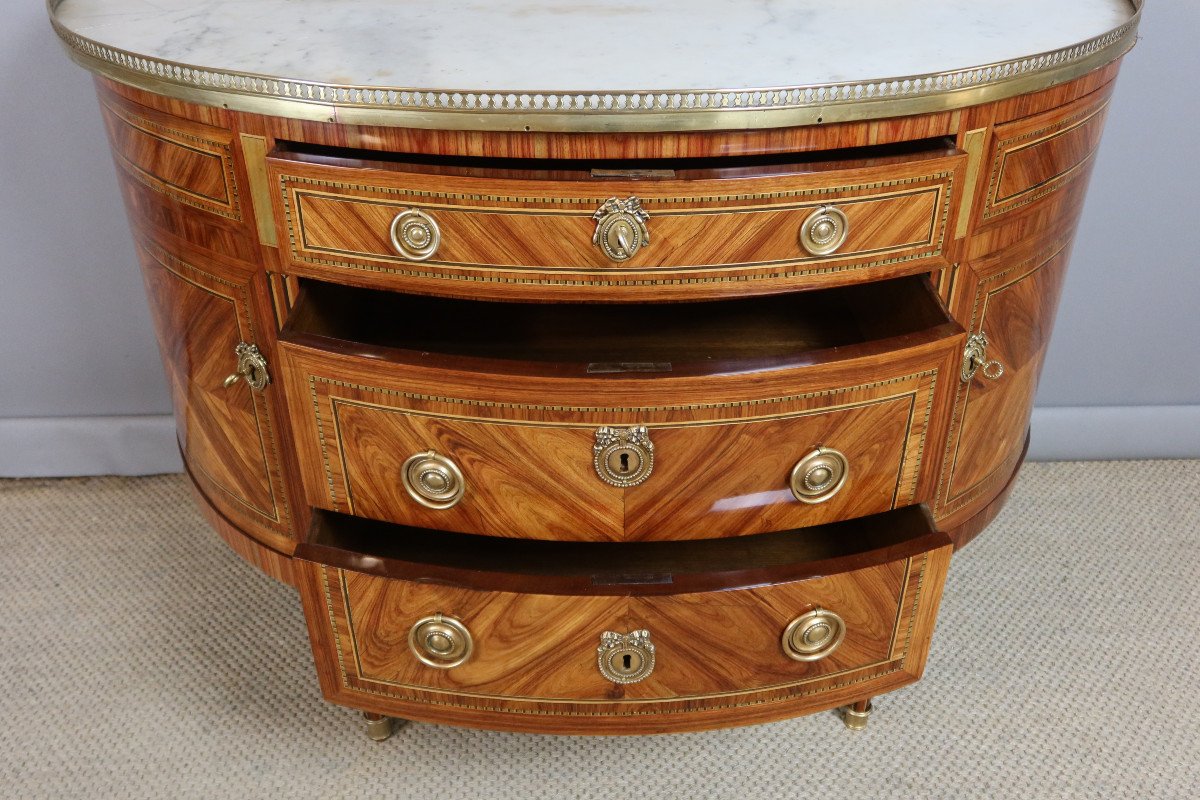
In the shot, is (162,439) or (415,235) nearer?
(415,235)

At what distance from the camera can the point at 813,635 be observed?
2.42ft

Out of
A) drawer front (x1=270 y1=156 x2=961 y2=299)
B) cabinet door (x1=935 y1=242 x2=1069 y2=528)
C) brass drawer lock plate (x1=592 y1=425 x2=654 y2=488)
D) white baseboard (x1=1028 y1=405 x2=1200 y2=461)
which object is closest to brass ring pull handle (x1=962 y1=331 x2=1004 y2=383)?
cabinet door (x1=935 y1=242 x2=1069 y2=528)

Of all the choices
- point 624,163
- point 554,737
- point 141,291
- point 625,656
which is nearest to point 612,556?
point 625,656

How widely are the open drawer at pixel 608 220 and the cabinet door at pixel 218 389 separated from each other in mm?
90

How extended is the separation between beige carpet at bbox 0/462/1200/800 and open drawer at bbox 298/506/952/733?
0.40 feet

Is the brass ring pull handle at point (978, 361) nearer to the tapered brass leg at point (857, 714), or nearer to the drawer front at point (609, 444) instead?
the drawer front at point (609, 444)

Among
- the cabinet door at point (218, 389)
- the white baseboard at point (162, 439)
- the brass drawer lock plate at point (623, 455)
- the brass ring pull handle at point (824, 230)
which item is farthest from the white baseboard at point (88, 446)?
the brass ring pull handle at point (824, 230)

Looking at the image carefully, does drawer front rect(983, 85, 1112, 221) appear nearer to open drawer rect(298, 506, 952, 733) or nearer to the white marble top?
the white marble top

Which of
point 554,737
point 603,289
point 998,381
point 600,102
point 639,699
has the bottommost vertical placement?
point 554,737

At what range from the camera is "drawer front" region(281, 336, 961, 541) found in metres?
0.67

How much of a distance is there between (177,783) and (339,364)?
0.42 metres

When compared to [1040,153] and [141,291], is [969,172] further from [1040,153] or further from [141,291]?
[141,291]

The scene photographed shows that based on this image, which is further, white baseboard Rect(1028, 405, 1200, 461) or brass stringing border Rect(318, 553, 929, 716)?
white baseboard Rect(1028, 405, 1200, 461)

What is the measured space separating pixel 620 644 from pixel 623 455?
0.13m
